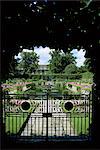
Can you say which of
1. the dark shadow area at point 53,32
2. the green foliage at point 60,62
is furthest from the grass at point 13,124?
the green foliage at point 60,62

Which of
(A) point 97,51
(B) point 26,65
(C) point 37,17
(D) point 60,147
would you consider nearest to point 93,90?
(A) point 97,51

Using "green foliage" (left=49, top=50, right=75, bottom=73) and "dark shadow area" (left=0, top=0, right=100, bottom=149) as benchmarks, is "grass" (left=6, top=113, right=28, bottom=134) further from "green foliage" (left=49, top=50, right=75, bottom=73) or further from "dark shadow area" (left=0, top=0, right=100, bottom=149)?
"green foliage" (left=49, top=50, right=75, bottom=73)

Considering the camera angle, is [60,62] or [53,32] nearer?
[53,32]

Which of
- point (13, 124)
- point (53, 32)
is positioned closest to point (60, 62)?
point (13, 124)

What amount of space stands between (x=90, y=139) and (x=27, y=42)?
11.6 feet

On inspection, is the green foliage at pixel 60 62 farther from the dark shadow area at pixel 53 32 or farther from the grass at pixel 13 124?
the dark shadow area at pixel 53 32

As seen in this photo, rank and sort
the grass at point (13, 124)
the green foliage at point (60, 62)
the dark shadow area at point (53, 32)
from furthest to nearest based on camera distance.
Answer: the green foliage at point (60, 62) < the grass at point (13, 124) < the dark shadow area at point (53, 32)

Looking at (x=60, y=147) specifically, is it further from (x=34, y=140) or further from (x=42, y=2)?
(x=42, y=2)

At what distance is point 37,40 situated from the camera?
33.5 feet

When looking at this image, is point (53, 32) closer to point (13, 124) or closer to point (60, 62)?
point (13, 124)

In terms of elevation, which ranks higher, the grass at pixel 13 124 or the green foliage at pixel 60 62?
the green foliage at pixel 60 62

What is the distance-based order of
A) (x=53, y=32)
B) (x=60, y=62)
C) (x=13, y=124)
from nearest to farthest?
1. (x=53, y=32)
2. (x=13, y=124)
3. (x=60, y=62)

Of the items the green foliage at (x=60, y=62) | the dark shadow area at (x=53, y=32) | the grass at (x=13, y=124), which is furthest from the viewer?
the green foliage at (x=60, y=62)

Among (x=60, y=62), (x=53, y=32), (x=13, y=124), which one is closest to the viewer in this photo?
(x=53, y=32)
